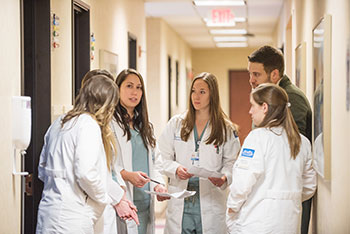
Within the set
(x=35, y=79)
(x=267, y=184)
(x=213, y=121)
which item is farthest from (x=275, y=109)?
(x=35, y=79)

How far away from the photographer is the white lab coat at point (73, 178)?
262 cm

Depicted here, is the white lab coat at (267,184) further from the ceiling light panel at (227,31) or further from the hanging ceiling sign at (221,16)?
the ceiling light panel at (227,31)

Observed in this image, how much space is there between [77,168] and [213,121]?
1.29m

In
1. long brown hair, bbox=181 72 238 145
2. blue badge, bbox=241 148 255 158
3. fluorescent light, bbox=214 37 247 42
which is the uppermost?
fluorescent light, bbox=214 37 247 42

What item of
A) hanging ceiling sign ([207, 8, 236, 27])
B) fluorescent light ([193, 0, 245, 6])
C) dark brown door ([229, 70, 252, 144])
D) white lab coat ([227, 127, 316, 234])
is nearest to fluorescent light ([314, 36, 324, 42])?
white lab coat ([227, 127, 316, 234])

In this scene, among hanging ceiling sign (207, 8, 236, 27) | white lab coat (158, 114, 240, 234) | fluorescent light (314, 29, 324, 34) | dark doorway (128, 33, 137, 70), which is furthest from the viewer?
hanging ceiling sign (207, 8, 236, 27)

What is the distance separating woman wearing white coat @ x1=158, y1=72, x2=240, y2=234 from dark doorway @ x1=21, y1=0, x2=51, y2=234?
0.83 meters

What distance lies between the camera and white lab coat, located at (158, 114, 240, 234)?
358 cm

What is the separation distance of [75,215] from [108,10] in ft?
9.04

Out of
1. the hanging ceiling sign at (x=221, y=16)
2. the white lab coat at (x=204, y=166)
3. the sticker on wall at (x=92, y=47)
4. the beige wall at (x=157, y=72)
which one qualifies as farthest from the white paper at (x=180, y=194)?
the beige wall at (x=157, y=72)

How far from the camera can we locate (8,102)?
269cm

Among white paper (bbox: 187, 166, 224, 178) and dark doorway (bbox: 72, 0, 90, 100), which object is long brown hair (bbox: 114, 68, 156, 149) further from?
dark doorway (bbox: 72, 0, 90, 100)

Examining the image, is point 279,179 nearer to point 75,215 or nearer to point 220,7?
point 75,215

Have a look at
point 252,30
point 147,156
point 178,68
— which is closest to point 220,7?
point 252,30
